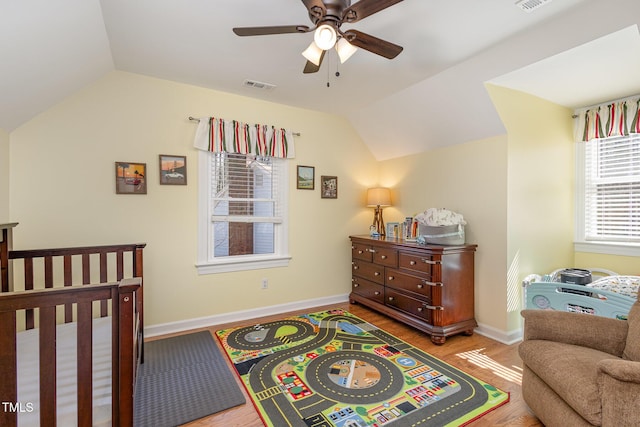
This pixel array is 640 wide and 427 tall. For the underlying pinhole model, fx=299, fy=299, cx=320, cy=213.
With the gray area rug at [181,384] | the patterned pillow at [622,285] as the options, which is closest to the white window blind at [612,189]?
the patterned pillow at [622,285]

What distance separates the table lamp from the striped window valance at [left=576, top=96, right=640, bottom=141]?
209 cm

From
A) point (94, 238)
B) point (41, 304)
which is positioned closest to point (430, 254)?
point (41, 304)

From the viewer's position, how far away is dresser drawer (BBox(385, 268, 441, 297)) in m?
2.85

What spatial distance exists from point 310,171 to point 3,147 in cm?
273

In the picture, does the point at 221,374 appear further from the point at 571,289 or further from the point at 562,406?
the point at 571,289

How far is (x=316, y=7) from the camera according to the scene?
1.57m

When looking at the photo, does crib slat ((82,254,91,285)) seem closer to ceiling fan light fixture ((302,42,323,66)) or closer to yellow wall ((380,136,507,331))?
ceiling fan light fixture ((302,42,323,66))

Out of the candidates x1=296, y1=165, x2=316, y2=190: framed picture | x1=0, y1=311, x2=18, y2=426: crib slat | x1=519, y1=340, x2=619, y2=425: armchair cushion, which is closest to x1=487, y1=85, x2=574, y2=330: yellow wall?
x1=519, y1=340, x2=619, y2=425: armchair cushion

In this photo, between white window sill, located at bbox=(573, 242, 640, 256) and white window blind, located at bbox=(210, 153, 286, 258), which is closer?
white window sill, located at bbox=(573, 242, 640, 256)

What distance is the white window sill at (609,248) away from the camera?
279 cm

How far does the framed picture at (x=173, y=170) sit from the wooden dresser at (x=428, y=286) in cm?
221

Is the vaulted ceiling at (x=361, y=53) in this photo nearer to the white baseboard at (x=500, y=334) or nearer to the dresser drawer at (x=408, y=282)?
the dresser drawer at (x=408, y=282)

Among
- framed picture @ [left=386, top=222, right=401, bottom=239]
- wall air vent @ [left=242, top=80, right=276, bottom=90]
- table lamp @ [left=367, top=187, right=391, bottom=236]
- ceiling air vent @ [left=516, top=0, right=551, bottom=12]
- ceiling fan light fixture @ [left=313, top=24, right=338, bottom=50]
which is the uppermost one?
wall air vent @ [left=242, top=80, right=276, bottom=90]

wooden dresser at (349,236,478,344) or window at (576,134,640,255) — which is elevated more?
window at (576,134,640,255)
